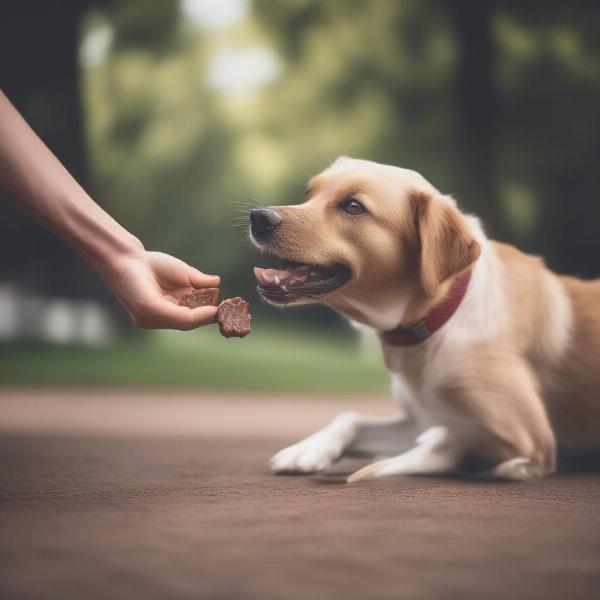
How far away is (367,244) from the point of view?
3.62 metres

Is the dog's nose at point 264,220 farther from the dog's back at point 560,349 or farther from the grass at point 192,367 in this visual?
the grass at point 192,367

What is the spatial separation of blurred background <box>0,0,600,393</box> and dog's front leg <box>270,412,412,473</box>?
16.0 feet

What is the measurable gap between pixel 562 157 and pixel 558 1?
2126mm

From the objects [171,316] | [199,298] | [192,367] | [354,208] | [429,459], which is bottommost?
[429,459]

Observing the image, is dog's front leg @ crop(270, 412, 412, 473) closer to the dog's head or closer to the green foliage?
the dog's head

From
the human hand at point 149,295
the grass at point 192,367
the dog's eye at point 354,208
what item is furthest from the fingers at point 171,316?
the grass at point 192,367

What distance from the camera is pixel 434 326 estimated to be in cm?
362

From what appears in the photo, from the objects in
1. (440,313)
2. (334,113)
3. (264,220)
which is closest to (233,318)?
(264,220)

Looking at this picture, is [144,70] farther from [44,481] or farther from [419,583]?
[419,583]

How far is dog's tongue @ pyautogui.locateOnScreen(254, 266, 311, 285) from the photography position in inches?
141

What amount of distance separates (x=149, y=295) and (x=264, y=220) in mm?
829

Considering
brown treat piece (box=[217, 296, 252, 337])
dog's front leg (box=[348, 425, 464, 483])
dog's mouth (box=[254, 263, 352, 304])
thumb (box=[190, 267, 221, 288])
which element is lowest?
dog's front leg (box=[348, 425, 464, 483])

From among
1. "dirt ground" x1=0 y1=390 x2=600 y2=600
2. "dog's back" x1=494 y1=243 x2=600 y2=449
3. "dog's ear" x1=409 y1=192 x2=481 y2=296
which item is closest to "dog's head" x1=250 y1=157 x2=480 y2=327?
"dog's ear" x1=409 y1=192 x2=481 y2=296

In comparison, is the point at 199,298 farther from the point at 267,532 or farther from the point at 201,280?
the point at 267,532
